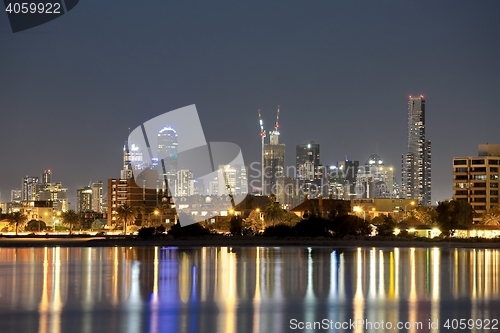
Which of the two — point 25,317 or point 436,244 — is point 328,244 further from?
point 25,317

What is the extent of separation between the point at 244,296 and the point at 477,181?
→ 120m

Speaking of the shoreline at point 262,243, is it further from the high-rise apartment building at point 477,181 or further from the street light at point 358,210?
the high-rise apartment building at point 477,181

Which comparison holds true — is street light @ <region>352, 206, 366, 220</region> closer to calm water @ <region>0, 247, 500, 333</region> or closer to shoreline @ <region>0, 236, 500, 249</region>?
shoreline @ <region>0, 236, 500, 249</region>

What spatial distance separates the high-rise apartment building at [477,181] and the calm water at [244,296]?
9278 centimetres

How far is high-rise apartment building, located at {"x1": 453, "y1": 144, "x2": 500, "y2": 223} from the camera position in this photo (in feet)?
477

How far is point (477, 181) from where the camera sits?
481 ft

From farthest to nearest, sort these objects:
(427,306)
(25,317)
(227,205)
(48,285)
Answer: (227,205), (48,285), (427,306), (25,317)

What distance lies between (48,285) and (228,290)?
9587mm

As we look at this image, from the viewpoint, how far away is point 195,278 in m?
43.5

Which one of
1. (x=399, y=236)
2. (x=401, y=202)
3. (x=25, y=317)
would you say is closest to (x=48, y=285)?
(x=25, y=317)

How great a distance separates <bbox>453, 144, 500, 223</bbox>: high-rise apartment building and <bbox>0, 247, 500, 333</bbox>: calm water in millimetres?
92777

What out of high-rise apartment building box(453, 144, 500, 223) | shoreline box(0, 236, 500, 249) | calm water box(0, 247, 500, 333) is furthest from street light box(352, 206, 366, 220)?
calm water box(0, 247, 500, 333)

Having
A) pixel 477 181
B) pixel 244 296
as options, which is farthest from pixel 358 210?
pixel 244 296

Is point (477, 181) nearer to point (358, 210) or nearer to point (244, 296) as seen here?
point (358, 210)
